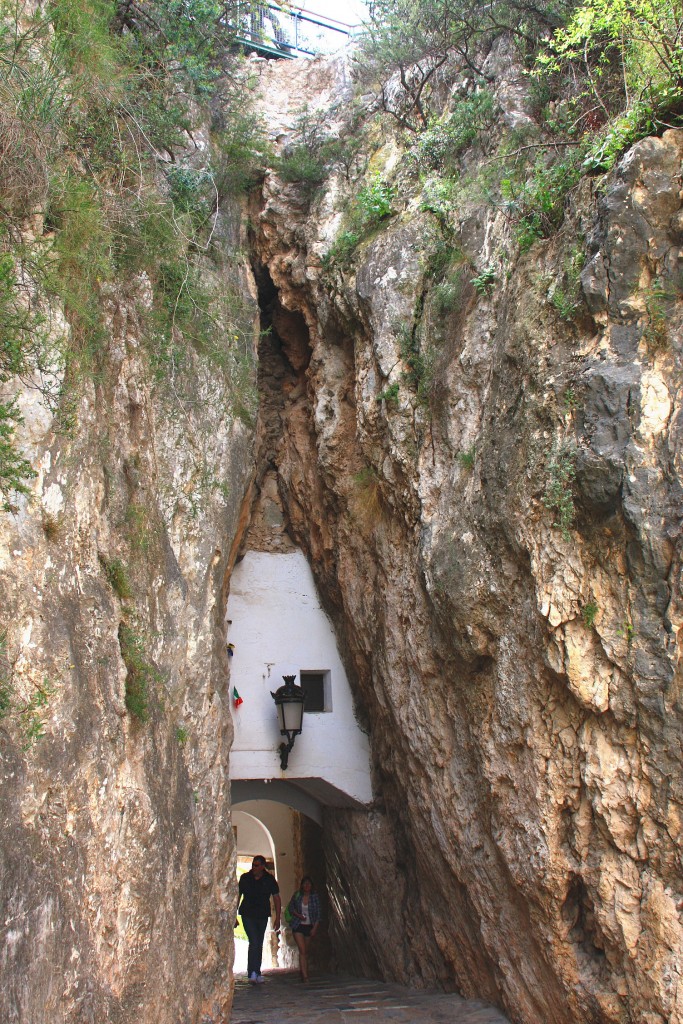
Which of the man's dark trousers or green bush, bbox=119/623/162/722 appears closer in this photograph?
green bush, bbox=119/623/162/722

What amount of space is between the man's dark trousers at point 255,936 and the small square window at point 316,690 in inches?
85.1

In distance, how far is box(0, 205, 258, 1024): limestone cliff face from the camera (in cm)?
395

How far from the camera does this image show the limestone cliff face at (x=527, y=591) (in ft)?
14.7

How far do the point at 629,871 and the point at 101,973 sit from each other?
296 centimetres

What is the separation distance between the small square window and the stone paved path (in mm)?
2673

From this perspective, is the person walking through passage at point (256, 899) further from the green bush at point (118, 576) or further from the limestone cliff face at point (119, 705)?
the green bush at point (118, 576)

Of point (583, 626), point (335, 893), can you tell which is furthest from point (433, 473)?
point (335, 893)

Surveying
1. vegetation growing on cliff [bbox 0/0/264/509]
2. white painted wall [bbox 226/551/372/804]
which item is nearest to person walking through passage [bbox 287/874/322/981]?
white painted wall [bbox 226/551/372/804]

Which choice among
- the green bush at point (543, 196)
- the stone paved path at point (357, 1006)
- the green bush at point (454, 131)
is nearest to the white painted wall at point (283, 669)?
the stone paved path at point (357, 1006)

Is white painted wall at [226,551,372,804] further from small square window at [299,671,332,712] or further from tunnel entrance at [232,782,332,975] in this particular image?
tunnel entrance at [232,782,332,975]

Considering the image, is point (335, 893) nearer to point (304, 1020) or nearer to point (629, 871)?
point (304, 1020)

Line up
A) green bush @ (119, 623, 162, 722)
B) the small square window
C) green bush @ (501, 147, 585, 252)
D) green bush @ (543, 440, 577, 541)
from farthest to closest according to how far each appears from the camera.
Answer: the small square window, green bush @ (501, 147, 585, 252), green bush @ (119, 623, 162, 722), green bush @ (543, 440, 577, 541)

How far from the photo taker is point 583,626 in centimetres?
478

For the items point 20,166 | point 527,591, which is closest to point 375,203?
point 20,166
